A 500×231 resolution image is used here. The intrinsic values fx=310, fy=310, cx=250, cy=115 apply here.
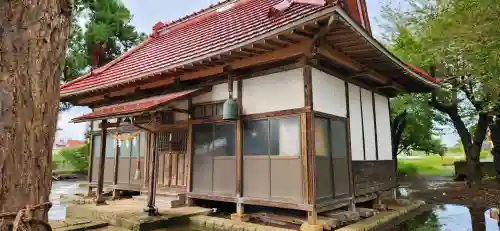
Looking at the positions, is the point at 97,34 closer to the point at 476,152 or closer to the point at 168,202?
the point at 168,202

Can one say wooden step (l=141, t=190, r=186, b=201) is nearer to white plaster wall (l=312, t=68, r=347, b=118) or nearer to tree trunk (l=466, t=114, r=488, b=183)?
white plaster wall (l=312, t=68, r=347, b=118)

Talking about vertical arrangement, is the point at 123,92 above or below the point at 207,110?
above

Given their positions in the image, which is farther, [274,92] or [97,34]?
[97,34]

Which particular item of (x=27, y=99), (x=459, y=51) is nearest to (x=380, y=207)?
(x=459, y=51)

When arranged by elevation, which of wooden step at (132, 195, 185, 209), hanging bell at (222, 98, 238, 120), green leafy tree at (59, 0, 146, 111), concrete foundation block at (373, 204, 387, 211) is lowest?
concrete foundation block at (373, 204, 387, 211)

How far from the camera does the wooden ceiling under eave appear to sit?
546cm

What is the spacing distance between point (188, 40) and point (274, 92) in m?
4.12

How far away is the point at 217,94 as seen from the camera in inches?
293

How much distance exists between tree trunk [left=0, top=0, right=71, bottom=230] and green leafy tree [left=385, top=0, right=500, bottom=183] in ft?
25.7

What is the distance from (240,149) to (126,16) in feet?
65.8

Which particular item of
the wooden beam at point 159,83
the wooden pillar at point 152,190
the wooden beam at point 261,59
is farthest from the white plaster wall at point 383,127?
the wooden pillar at point 152,190

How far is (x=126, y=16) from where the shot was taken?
22844 millimetres

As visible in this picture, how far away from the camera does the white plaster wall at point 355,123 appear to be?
7.38 metres

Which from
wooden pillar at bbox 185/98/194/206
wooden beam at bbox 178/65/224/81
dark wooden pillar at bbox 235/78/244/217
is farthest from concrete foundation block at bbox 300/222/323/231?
wooden beam at bbox 178/65/224/81
